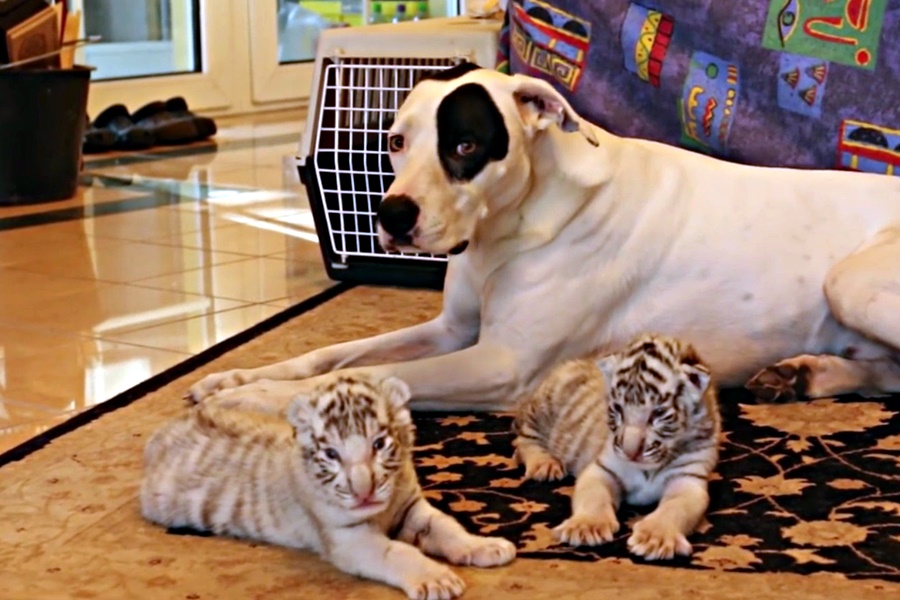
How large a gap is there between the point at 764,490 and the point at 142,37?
5.88m

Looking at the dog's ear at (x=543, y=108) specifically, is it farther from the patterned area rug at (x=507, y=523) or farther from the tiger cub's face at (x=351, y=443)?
the tiger cub's face at (x=351, y=443)

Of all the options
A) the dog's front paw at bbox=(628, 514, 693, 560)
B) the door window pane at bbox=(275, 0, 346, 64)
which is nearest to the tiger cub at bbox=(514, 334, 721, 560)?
the dog's front paw at bbox=(628, 514, 693, 560)

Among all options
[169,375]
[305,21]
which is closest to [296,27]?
[305,21]

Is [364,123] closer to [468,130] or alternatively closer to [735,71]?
[735,71]

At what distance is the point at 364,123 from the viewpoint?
3465 mm

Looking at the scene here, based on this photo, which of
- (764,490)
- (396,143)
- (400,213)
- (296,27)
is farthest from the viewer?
(296,27)

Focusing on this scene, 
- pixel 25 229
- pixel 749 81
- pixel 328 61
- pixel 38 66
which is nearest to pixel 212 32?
pixel 38 66

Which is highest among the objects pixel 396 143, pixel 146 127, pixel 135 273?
pixel 396 143

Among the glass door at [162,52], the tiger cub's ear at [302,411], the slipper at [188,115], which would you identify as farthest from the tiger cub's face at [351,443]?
the glass door at [162,52]

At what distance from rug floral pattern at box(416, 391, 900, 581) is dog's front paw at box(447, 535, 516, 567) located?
2.0 inches

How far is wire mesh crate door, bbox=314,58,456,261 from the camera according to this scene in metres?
3.42

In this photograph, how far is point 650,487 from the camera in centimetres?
194

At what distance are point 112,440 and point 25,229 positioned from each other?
2178mm

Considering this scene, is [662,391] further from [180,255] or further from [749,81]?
[180,255]
